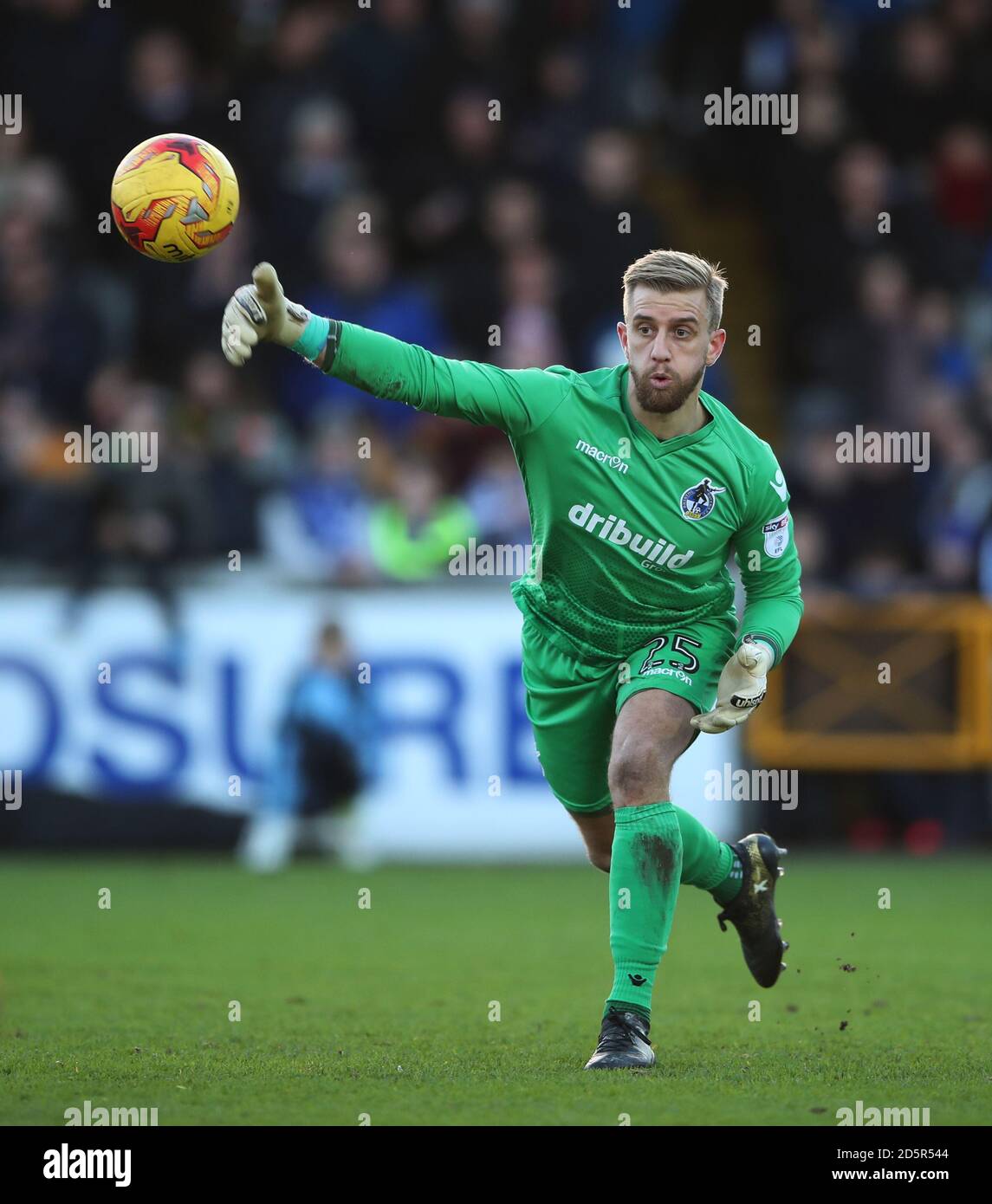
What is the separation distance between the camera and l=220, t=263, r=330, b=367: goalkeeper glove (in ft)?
17.9

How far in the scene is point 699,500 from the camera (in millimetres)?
6402

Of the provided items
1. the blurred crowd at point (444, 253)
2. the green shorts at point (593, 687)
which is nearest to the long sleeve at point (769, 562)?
the green shorts at point (593, 687)

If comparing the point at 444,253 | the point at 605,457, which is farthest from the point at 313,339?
the point at 444,253

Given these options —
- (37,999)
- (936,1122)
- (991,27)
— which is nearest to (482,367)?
(936,1122)

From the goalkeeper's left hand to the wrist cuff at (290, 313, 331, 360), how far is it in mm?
1573

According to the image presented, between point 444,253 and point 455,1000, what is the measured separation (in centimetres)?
851

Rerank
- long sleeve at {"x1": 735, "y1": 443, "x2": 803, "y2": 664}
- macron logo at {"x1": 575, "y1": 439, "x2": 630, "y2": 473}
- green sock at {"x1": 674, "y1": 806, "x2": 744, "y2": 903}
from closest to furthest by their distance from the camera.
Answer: macron logo at {"x1": 575, "y1": 439, "x2": 630, "y2": 473}, long sleeve at {"x1": 735, "y1": 443, "x2": 803, "y2": 664}, green sock at {"x1": 674, "y1": 806, "x2": 744, "y2": 903}

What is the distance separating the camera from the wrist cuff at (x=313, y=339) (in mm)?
5723

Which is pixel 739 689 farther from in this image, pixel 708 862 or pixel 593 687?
pixel 708 862

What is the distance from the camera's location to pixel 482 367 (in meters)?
6.12

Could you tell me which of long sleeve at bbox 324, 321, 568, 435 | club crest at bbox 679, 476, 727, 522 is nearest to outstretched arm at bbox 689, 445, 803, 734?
club crest at bbox 679, 476, 727, 522

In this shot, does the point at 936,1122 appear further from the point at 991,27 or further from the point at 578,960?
the point at 991,27

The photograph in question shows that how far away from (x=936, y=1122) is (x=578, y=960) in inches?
143

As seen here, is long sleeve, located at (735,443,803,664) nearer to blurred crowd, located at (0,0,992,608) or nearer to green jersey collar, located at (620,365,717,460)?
green jersey collar, located at (620,365,717,460)
